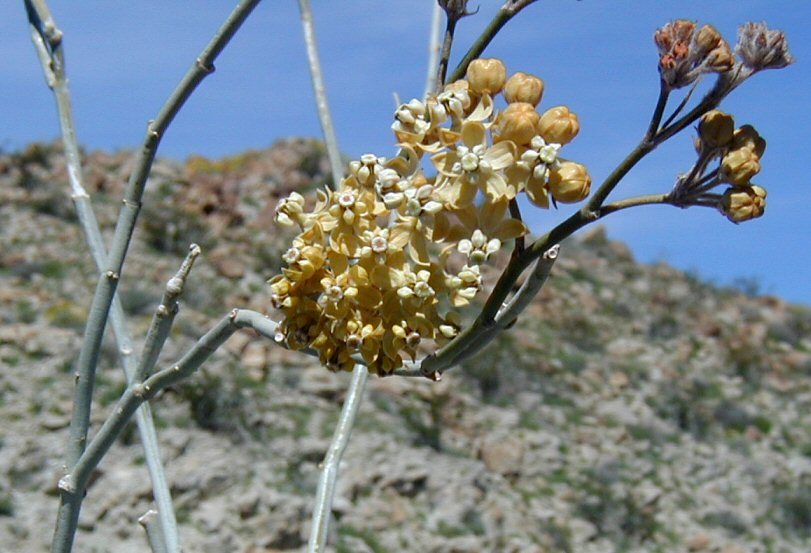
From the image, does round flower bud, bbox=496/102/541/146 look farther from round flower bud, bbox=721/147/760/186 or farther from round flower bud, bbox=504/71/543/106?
round flower bud, bbox=721/147/760/186

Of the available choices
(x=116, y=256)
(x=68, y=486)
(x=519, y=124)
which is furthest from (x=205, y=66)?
(x=68, y=486)

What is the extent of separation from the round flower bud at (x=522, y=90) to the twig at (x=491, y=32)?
0.12 metres

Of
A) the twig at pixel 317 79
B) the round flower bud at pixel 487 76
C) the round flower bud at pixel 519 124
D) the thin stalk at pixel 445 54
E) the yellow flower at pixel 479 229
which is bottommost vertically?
the yellow flower at pixel 479 229

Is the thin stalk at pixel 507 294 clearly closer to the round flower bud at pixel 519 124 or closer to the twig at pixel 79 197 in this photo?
the round flower bud at pixel 519 124

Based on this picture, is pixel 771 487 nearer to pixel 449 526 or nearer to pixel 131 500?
pixel 449 526

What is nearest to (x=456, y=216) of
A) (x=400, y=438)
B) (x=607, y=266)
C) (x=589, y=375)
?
(x=400, y=438)

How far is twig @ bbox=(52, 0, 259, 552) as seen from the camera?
148 cm

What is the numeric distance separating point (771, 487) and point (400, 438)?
636 centimetres

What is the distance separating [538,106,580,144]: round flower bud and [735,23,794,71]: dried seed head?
0.22 meters

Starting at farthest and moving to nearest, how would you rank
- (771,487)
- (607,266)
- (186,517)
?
(607,266)
(771,487)
(186,517)

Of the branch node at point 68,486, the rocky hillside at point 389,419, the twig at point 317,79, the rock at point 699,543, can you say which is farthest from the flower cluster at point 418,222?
the rock at point 699,543

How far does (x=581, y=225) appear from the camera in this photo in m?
1.12

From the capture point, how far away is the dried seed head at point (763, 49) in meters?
1.12

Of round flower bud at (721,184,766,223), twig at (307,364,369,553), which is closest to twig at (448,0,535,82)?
round flower bud at (721,184,766,223)
